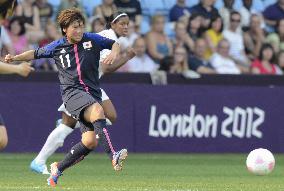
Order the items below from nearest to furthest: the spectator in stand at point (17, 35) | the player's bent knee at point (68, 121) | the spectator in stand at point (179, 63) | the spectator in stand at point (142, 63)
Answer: the player's bent knee at point (68, 121) < the spectator in stand at point (17, 35) < the spectator in stand at point (179, 63) < the spectator in stand at point (142, 63)

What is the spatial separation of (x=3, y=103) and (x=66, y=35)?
6.33 metres

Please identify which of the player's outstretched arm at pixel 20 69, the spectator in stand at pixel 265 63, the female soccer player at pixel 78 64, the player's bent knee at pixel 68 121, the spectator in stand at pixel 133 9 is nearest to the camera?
the player's outstretched arm at pixel 20 69

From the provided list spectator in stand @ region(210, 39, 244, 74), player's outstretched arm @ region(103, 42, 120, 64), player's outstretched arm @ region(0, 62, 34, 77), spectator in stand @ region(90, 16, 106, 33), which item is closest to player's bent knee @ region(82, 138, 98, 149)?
player's outstretched arm @ region(103, 42, 120, 64)

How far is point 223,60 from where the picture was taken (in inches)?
848

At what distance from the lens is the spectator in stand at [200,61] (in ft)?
68.0

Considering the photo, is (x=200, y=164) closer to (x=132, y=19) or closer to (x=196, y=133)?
(x=196, y=133)

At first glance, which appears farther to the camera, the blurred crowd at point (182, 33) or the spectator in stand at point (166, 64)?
the spectator in stand at point (166, 64)

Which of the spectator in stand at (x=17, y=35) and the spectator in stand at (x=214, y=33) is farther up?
the spectator in stand at (x=17, y=35)

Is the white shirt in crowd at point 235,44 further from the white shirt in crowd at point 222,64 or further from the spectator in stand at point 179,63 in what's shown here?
the spectator in stand at point 179,63

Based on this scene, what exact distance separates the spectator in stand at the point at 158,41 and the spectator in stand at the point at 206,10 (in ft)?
3.90

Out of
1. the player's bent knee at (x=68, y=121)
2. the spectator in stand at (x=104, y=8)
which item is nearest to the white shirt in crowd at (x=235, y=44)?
the spectator in stand at (x=104, y=8)

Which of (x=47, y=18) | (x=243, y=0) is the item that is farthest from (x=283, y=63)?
(x=47, y=18)

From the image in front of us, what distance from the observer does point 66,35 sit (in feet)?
41.1

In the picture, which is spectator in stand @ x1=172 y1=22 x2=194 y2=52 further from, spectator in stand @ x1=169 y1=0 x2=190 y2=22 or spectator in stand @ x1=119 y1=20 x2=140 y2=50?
spectator in stand @ x1=119 y1=20 x2=140 y2=50
